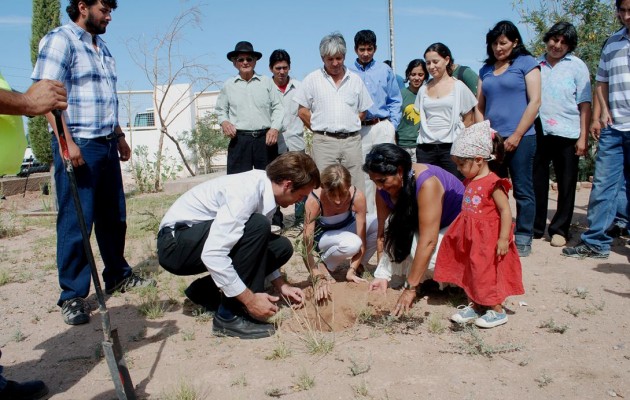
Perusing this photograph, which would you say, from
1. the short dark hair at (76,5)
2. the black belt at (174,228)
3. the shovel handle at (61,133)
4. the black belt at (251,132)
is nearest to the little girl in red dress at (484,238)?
the black belt at (174,228)

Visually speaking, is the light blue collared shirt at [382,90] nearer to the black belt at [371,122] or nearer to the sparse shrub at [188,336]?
the black belt at [371,122]

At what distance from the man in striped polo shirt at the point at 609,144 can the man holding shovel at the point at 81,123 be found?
384 cm

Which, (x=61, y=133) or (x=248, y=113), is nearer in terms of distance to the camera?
(x=61, y=133)

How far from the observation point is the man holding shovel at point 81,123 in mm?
3393

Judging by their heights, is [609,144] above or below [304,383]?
above

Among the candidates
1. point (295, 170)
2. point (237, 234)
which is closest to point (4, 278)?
point (237, 234)

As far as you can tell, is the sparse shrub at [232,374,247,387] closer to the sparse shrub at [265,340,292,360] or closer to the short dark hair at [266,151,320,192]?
the sparse shrub at [265,340,292,360]

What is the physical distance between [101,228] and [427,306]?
244 cm

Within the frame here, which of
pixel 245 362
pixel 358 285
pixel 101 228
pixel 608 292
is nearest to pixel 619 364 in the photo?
pixel 608 292

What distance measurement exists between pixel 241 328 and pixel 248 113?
3.20m

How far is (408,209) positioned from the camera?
3523mm

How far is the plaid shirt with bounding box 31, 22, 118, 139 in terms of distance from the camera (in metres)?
3.35

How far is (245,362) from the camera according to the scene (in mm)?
2814

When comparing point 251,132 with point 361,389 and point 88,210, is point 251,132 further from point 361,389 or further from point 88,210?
point 361,389
